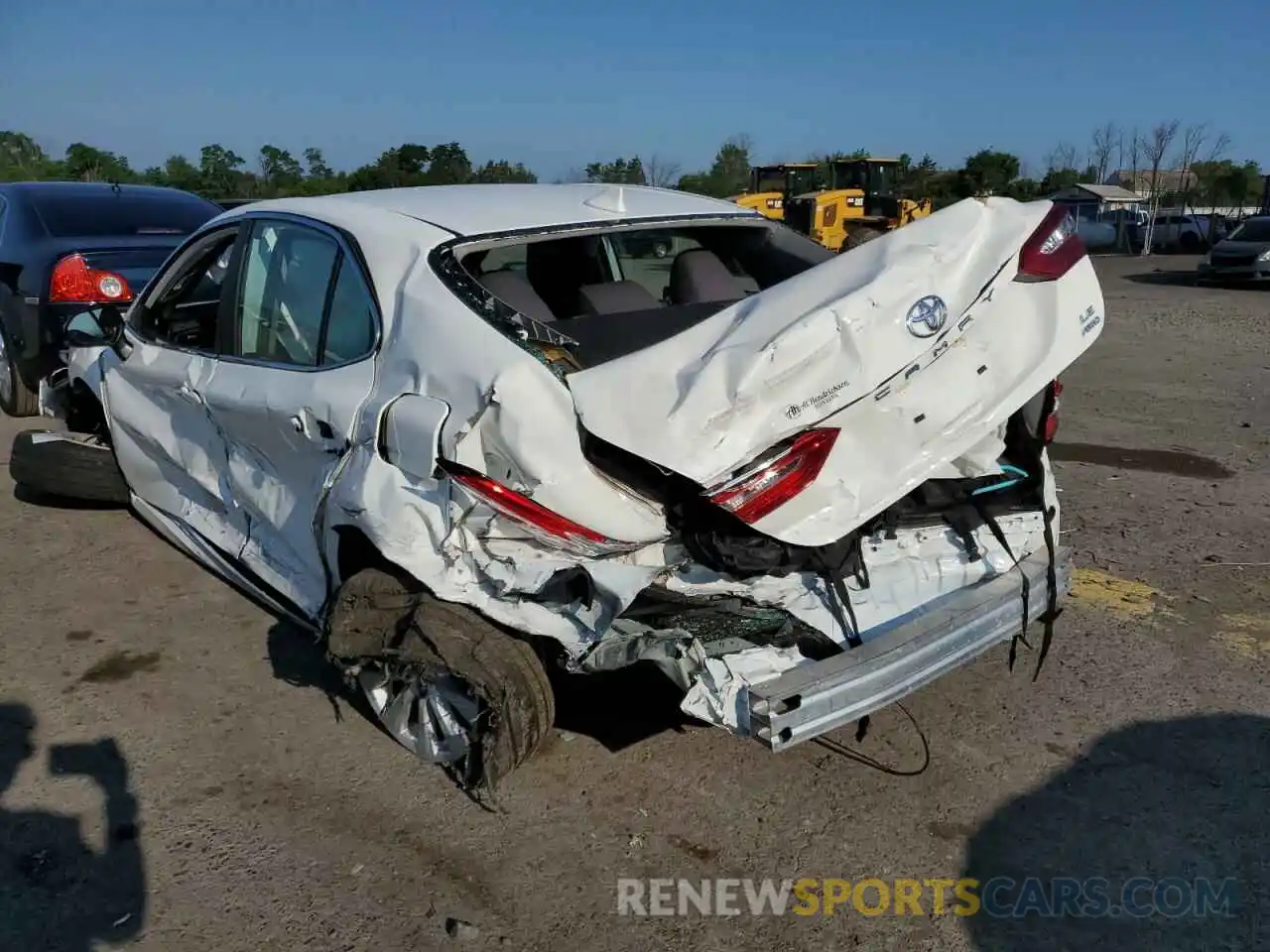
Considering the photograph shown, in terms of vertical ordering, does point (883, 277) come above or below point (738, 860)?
above

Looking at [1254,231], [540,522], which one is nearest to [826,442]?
[540,522]

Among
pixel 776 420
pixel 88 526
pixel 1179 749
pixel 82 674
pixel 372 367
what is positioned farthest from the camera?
pixel 88 526

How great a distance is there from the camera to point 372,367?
3.17 meters

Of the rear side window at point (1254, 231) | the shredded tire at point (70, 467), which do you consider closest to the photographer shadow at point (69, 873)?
the shredded tire at point (70, 467)

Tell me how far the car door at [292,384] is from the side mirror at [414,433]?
0.21m

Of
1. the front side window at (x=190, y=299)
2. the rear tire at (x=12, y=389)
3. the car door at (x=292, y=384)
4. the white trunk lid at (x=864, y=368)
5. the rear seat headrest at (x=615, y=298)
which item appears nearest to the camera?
the white trunk lid at (x=864, y=368)

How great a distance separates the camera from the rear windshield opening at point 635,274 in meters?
3.49

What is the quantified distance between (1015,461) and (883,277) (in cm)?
100

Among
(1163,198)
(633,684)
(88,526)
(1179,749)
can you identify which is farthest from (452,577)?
(1163,198)

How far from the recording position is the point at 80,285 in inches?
283

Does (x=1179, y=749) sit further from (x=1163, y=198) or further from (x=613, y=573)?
(x=1163, y=198)

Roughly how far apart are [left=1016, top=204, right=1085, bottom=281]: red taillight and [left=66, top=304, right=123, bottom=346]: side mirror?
3.98 meters

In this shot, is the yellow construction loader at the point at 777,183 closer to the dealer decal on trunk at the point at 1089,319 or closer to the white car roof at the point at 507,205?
the white car roof at the point at 507,205

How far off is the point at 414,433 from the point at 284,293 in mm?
1288
